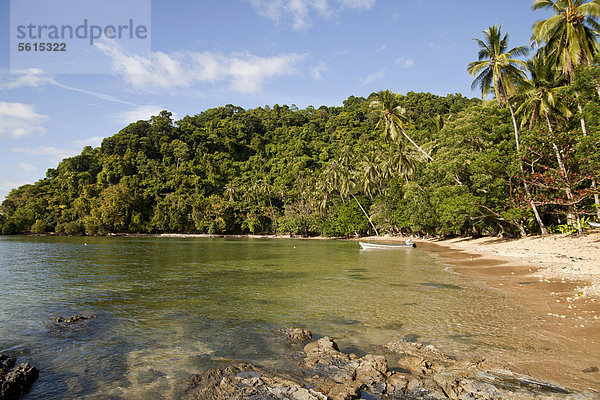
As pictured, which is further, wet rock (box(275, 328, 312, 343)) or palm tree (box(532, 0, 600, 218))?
palm tree (box(532, 0, 600, 218))

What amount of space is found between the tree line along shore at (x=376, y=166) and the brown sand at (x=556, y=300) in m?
5.61

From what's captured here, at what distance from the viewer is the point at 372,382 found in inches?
236

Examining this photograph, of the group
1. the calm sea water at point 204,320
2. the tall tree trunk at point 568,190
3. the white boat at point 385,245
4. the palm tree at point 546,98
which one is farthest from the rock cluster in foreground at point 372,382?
the white boat at point 385,245

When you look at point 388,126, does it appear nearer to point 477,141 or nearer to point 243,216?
point 477,141

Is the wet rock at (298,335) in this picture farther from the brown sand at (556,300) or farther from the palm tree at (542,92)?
the palm tree at (542,92)

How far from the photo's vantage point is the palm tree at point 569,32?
24734 millimetres

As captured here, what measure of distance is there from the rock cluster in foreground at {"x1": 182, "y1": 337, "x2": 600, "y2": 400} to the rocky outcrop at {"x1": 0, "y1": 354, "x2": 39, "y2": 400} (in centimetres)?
298

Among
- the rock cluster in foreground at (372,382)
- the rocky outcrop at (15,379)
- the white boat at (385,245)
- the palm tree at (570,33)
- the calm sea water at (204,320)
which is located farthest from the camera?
the white boat at (385,245)

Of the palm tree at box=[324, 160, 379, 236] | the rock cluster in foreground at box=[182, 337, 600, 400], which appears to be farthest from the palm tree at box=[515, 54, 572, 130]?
the palm tree at box=[324, 160, 379, 236]

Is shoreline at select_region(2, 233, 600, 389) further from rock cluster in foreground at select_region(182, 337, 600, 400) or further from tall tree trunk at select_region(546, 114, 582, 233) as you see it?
tall tree trunk at select_region(546, 114, 582, 233)

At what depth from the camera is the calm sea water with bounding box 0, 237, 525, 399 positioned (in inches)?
287

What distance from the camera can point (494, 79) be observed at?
101 ft

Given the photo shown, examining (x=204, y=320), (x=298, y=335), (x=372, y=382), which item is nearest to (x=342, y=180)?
(x=204, y=320)

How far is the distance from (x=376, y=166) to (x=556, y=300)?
52.8 metres
